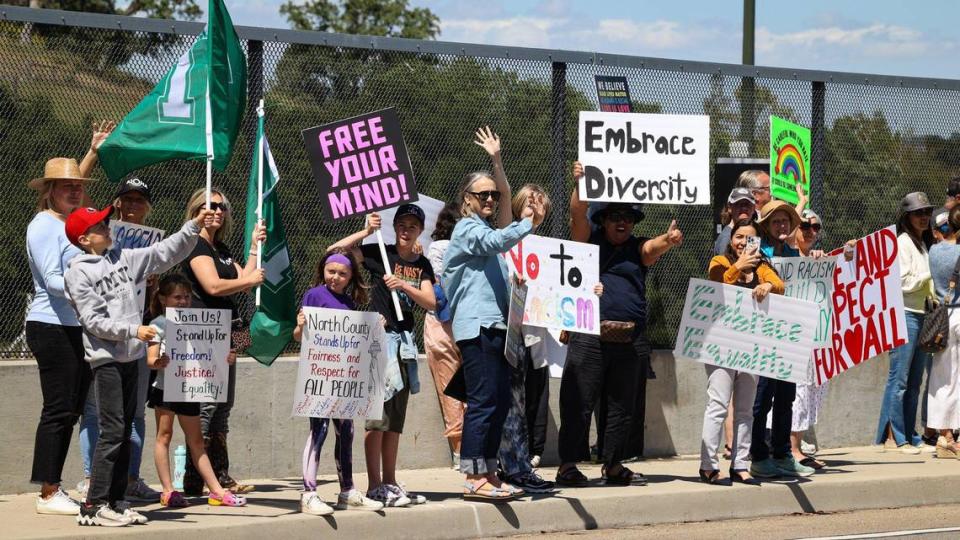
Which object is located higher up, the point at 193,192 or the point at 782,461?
the point at 193,192

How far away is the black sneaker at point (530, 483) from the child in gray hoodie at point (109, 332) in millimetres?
2496

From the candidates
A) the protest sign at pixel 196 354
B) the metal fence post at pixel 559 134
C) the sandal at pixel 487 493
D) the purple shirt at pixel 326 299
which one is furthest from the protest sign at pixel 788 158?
the protest sign at pixel 196 354

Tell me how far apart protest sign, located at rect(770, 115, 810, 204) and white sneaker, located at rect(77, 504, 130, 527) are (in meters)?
5.80

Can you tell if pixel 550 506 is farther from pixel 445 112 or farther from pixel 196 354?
pixel 445 112

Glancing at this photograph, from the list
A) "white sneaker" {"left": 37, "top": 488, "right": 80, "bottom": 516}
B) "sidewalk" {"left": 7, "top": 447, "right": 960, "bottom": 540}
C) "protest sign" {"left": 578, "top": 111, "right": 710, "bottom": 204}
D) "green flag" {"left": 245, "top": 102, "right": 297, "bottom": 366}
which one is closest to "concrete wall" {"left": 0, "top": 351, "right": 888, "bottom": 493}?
"sidewalk" {"left": 7, "top": 447, "right": 960, "bottom": 540}

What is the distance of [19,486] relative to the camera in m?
9.39

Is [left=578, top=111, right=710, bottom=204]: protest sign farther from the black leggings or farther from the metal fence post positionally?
the black leggings

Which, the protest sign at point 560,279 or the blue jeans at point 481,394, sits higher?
the protest sign at point 560,279

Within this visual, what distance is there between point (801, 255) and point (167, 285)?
4.92 metres

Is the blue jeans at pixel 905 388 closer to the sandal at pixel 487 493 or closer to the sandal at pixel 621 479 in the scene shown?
the sandal at pixel 621 479

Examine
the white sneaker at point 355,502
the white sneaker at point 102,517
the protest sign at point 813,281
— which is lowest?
the white sneaker at point 102,517

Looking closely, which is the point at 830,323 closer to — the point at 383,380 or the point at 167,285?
the point at 383,380

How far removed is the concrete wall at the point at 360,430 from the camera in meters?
9.38

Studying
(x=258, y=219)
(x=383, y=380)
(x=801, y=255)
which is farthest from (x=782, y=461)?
(x=258, y=219)
